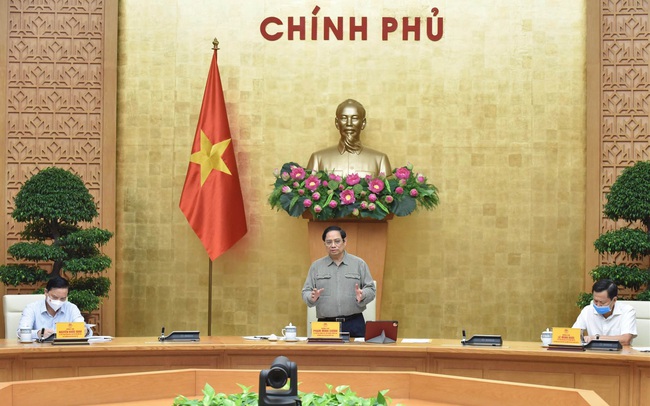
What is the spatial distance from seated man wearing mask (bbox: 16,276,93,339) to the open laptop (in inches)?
69.7

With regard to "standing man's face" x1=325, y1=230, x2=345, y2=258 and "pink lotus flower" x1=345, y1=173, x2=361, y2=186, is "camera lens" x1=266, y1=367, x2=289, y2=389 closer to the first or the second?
"standing man's face" x1=325, y1=230, x2=345, y2=258

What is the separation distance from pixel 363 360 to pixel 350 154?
2688mm

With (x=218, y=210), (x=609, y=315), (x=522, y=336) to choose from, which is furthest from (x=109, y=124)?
(x=609, y=315)

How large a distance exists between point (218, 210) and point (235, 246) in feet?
1.96

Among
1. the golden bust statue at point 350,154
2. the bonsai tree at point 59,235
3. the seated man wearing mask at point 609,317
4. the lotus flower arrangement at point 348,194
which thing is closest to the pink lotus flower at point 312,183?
the lotus flower arrangement at point 348,194

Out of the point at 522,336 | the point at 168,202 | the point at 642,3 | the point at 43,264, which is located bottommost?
the point at 522,336

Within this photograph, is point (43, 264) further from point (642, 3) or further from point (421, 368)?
point (642, 3)

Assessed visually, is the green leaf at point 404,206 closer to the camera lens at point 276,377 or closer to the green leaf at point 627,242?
the green leaf at point 627,242

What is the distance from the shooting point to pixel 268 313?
348 inches

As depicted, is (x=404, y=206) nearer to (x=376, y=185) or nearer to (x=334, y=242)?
(x=376, y=185)

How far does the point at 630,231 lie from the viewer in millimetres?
7691

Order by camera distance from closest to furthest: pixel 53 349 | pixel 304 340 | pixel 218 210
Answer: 1. pixel 53 349
2. pixel 304 340
3. pixel 218 210

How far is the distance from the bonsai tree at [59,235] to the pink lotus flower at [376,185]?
2130mm

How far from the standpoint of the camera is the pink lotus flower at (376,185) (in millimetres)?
7801
